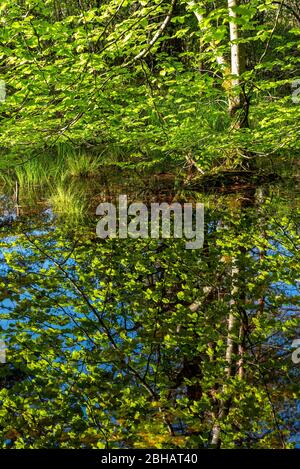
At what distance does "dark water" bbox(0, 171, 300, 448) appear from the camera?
6.27ft

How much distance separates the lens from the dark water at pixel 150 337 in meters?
1.91

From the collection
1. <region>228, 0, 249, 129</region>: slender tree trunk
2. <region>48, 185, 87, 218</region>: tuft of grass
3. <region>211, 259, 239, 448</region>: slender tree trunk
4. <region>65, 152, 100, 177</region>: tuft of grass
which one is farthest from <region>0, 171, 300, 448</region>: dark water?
<region>65, 152, 100, 177</region>: tuft of grass

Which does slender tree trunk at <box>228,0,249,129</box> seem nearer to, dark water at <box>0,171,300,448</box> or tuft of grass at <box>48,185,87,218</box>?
dark water at <box>0,171,300,448</box>

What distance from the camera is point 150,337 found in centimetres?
258

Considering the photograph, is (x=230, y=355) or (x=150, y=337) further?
(x=150, y=337)

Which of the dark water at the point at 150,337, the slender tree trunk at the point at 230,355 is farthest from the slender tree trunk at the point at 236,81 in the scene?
the slender tree trunk at the point at 230,355

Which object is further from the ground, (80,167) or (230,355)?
(80,167)

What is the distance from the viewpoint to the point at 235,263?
11.7ft

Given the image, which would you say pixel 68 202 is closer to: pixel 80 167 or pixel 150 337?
pixel 80 167

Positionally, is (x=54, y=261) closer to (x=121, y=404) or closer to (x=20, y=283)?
(x=20, y=283)

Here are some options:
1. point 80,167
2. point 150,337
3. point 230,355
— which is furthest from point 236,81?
point 230,355

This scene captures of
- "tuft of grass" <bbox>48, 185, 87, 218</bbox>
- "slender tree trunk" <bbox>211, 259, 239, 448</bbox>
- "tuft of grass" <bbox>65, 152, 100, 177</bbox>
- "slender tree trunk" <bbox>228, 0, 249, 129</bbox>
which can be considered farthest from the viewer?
"tuft of grass" <bbox>65, 152, 100, 177</bbox>

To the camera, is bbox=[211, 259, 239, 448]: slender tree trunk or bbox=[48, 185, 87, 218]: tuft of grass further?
bbox=[48, 185, 87, 218]: tuft of grass

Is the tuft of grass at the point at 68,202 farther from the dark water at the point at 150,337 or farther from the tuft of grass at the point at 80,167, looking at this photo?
the tuft of grass at the point at 80,167
